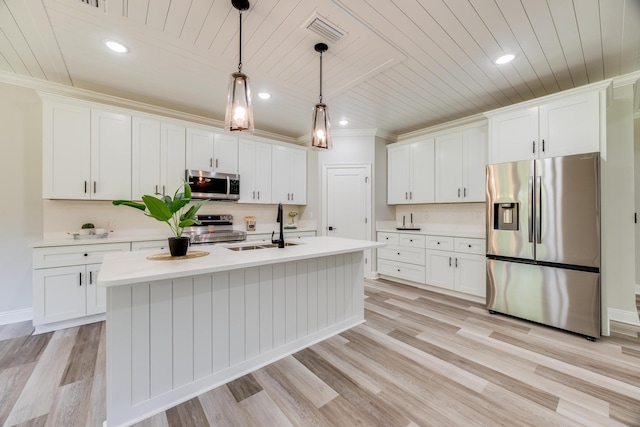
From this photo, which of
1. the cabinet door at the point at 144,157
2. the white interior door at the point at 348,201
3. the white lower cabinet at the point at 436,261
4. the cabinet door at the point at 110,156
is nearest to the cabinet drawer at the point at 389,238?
the white lower cabinet at the point at 436,261

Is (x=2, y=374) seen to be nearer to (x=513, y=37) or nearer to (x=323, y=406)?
(x=323, y=406)

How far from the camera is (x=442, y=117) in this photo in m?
4.07

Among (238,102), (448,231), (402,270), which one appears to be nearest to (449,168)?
(448,231)

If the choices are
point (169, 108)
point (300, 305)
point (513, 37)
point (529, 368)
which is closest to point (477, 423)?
point (529, 368)

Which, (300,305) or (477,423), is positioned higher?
(300,305)

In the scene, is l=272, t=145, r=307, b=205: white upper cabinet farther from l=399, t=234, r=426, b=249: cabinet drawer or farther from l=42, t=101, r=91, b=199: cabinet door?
l=42, t=101, r=91, b=199: cabinet door

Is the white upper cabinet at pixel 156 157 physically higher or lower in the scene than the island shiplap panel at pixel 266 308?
higher

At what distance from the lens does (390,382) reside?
73.2 inches

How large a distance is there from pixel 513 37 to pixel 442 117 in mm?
1925

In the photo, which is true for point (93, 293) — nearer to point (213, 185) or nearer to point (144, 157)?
point (144, 157)

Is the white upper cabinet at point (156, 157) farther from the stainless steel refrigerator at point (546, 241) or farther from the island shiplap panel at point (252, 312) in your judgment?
the stainless steel refrigerator at point (546, 241)

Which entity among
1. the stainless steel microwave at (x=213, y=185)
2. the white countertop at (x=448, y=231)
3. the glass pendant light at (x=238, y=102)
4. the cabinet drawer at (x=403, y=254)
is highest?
the glass pendant light at (x=238, y=102)

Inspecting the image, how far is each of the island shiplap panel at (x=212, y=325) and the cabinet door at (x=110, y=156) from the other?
222 cm

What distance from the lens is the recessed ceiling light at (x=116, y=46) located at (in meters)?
2.22
